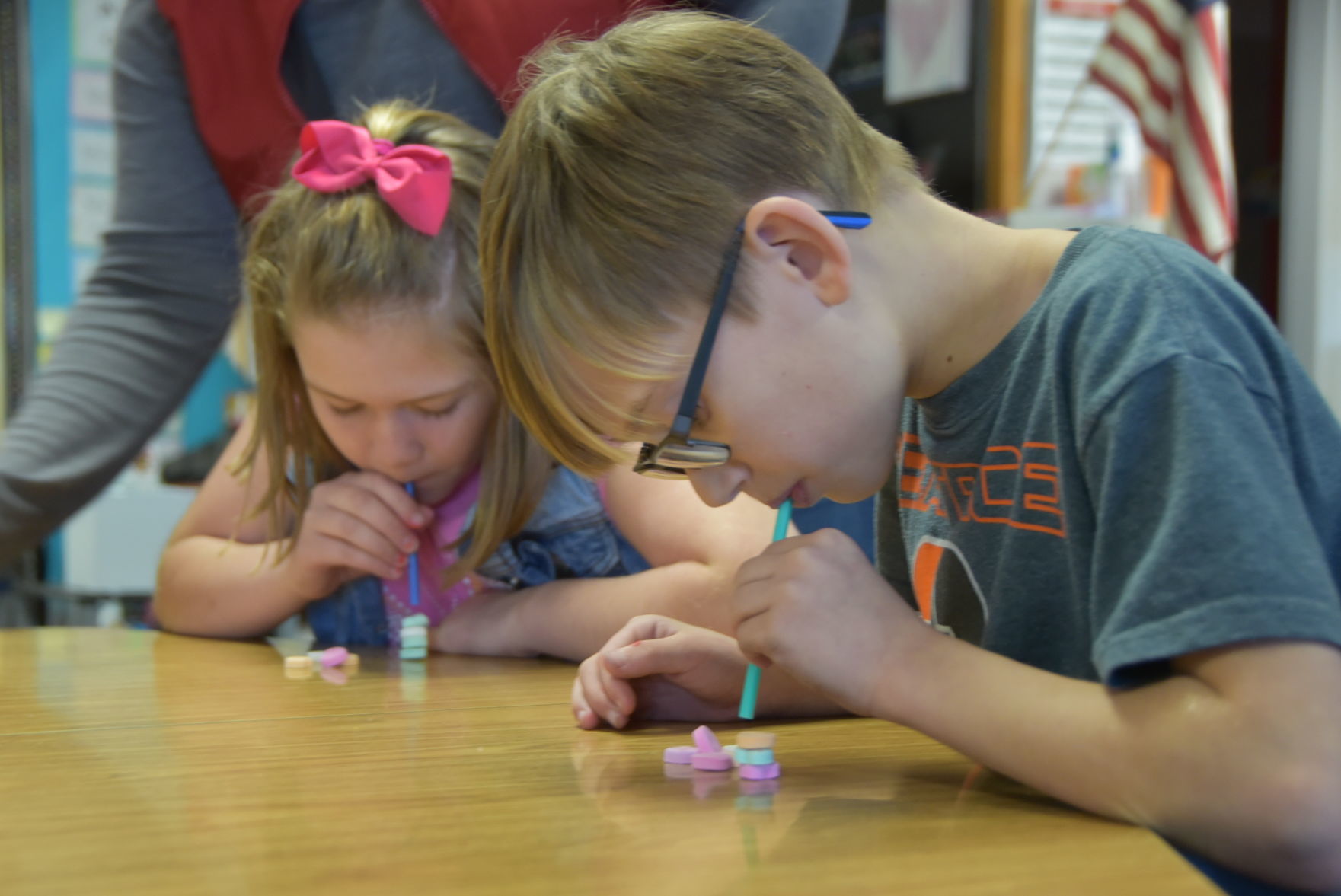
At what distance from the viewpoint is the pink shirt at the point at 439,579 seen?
1.44m

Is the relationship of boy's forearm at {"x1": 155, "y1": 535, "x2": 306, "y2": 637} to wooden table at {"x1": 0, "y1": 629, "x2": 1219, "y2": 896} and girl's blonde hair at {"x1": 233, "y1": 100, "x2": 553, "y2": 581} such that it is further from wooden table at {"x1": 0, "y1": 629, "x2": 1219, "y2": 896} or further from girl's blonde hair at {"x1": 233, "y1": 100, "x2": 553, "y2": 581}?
wooden table at {"x1": 0, "y1": 629, "x2": 1219, "y2": 896}

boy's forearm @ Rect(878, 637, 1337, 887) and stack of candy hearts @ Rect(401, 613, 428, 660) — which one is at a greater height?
boy's forearm @ Rect(878, 637, 1337, 887)

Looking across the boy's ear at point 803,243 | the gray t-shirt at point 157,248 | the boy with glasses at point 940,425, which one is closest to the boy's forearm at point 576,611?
the boy with glasses at point 940,425

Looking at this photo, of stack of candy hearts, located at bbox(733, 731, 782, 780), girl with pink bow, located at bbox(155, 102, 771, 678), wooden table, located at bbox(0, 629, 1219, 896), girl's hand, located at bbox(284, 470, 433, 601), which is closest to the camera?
wooden table, located at bbox(0, 629, 1219, 896)

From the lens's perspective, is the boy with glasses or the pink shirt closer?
the boy with glasses

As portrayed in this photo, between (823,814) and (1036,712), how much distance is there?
138 mm

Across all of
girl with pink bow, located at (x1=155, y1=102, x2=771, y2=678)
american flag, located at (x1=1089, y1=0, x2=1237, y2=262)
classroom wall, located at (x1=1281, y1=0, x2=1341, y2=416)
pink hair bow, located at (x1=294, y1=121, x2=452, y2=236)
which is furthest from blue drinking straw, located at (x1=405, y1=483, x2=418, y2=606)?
classroom wall, located at (x1=1281, y1=0, x2=1341, y2=416)

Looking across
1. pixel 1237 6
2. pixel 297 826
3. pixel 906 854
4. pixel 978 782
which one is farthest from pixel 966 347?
pixel 1237 6

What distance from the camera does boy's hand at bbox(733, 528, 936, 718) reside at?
751 mm

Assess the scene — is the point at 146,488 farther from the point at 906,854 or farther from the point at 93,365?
the point at 906,854

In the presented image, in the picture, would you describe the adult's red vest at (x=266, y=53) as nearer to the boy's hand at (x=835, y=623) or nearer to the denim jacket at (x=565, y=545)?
the denim jacket at (x=565, y=545)

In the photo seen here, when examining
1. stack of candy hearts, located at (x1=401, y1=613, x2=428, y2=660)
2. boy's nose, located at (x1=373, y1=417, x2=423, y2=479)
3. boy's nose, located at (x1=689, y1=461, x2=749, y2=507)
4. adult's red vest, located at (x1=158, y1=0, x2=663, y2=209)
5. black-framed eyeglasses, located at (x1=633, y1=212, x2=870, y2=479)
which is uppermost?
adult's red vest, located at (x1=158, y1=0, x2=663, y2=209)

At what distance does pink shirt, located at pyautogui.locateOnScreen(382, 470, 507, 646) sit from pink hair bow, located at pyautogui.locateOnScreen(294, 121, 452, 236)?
33 cm

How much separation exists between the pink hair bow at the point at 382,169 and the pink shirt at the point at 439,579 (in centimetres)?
33
